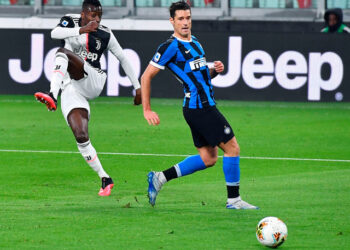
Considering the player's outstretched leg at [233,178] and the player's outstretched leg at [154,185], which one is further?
the player's outstretched leg at [154,185]

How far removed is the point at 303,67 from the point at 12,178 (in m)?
11.2

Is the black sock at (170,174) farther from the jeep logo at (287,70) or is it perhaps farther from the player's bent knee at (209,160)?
the jeep logo at (287,70)

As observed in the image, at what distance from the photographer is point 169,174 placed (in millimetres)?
9977

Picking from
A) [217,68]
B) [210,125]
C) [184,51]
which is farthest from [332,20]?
[210,125]

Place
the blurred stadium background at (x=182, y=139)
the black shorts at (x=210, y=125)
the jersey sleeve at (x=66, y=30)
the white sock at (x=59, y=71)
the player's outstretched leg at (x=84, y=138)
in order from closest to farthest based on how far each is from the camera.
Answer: the blurred stadium background at (x=182, y=139) < the black shorts at (x=210, y=125) < the white sock at (x=59, y=71) < the player's outstretched leg at (x=84, y=138) < the jersey sleeve at (x=66, y=30)

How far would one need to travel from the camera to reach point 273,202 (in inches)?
395

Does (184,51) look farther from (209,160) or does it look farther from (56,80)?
(56,80)

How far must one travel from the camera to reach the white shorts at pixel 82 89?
36.4 ft

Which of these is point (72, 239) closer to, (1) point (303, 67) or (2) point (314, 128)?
(2) point (314, 128)

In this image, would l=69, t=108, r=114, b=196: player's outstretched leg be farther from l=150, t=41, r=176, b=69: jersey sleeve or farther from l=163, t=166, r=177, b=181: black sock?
l=150, t=41, r=176, b=69: jersey sleeve

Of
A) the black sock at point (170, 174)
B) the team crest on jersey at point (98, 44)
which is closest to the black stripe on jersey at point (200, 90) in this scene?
the black sock at point (170, 174)

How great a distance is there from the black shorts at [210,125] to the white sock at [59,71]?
175cm

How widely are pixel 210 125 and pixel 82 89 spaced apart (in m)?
2.23

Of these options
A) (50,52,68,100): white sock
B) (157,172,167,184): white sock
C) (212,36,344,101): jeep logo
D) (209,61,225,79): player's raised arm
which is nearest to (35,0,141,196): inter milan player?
(50,52,68,100): white sock
